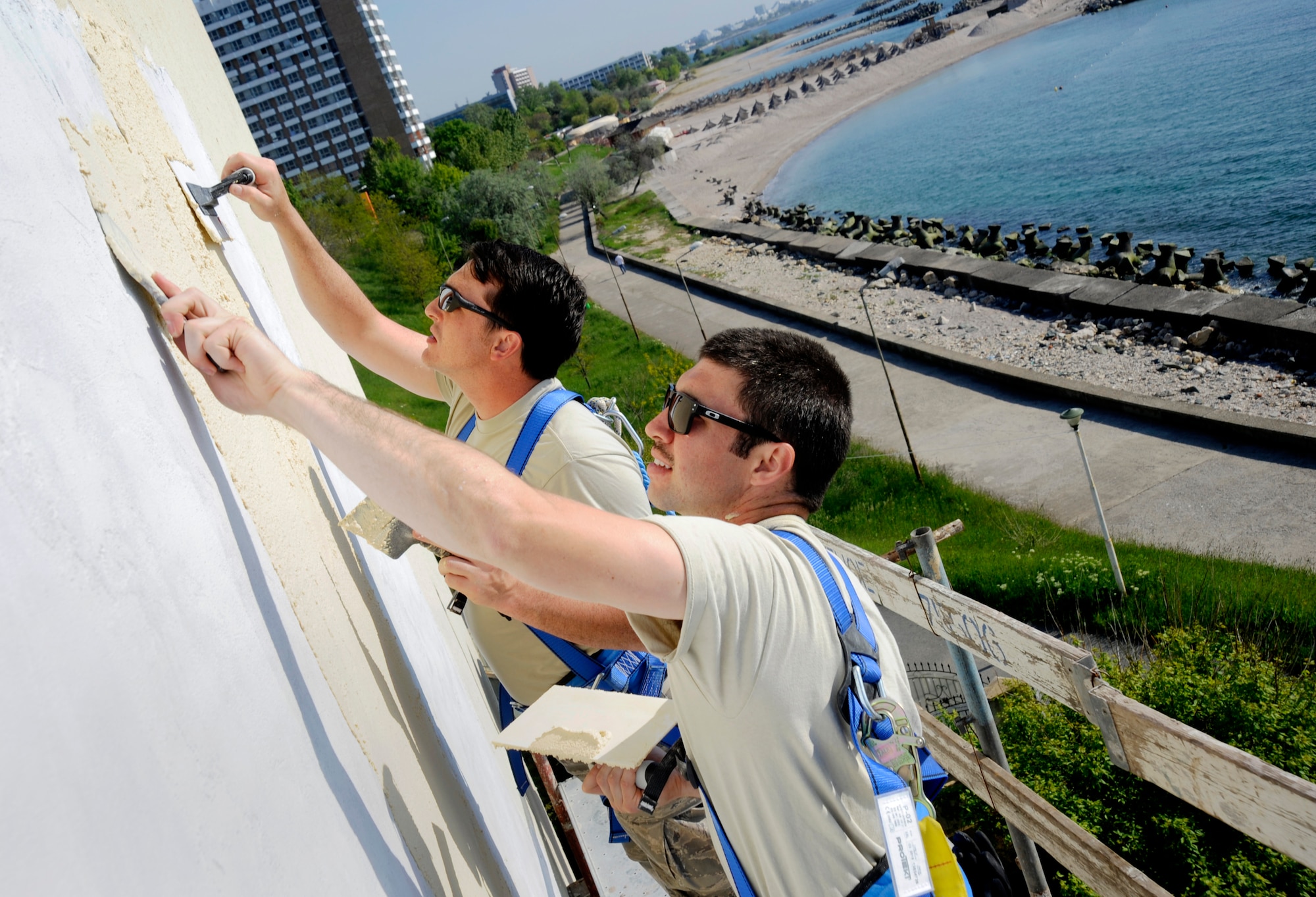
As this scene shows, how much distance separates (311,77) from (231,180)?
9110 cm

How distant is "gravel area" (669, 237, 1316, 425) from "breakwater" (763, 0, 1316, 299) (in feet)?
11.9

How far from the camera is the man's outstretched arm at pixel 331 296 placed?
228 centimetres

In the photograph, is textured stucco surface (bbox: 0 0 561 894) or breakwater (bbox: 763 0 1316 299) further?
breakwater (bbox: 763 0 1316 299)

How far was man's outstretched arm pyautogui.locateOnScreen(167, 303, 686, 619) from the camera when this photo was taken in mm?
1349

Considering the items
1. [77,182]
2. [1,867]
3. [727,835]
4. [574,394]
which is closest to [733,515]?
[727,835]

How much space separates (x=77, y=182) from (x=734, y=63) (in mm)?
165527

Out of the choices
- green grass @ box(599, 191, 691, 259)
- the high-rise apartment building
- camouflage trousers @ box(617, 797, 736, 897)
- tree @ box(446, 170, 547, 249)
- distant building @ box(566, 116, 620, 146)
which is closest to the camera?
camouflage trousers @ box(617, 797, 736, 897)

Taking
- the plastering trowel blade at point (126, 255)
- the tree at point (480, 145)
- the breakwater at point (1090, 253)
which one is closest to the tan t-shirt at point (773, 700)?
the plastering trowel blade at point (126, 255)

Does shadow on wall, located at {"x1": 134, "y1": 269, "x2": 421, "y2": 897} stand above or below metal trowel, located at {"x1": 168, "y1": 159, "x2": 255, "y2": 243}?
below

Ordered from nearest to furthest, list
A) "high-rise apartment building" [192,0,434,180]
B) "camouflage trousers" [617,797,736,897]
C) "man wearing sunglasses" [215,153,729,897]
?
1. "camouflage trousers" [617,797,736,897]
2. "man wearing sunglasses" [215,153,729,897]
3. "high-rise apartment building" [192,0,434,180]

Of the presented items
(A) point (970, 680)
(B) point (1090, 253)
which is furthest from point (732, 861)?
(B) point (1090, 253)

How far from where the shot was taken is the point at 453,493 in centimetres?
136

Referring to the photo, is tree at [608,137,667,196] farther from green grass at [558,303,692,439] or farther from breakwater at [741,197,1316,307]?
green grass at [558,303,692,439]

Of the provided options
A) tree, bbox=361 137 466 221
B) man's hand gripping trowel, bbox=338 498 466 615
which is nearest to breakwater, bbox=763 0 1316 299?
tree, bbox=361 137 466 221
